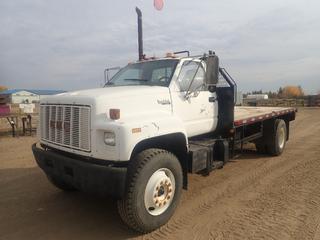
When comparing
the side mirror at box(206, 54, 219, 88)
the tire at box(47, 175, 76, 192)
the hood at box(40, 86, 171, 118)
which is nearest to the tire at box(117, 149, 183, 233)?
the hood at box(40, 86, 171, 118)

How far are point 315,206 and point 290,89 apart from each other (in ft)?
219

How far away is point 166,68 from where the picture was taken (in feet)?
18.4

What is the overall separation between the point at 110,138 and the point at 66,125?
821 millimetres

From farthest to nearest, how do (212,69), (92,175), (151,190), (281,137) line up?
(281,137) < (212,69) < (151,190) < (92,175)

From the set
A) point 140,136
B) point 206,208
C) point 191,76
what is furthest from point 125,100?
point 206,208

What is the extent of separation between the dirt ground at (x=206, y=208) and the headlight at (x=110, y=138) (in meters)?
1.24

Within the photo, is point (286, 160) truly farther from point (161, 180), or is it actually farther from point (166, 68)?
point (161, 180)

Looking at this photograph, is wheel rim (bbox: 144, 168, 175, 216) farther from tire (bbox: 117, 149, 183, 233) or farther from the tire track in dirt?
the tire track in dirt

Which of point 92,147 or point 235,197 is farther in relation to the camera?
point 235,197

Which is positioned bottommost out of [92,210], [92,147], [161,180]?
[92,210]

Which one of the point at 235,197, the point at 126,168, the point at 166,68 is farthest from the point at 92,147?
the point at 235,197

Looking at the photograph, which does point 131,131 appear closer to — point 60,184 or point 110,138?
point 110,138

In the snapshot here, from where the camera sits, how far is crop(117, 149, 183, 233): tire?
4147 millimetres

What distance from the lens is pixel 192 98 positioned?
5598 mm
